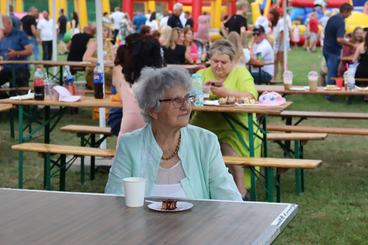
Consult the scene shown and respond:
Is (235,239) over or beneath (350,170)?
over

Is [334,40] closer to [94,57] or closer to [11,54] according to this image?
[94,57]

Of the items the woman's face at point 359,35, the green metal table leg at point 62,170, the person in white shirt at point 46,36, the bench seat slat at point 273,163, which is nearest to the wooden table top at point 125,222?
the bench seat slat at point 273,163

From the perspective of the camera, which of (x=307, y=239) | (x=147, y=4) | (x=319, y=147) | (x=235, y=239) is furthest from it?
(x=147, y=4)

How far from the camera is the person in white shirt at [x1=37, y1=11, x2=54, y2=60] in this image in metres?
21.4

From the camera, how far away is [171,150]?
3.66 metres

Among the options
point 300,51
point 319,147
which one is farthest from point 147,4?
point 319,147

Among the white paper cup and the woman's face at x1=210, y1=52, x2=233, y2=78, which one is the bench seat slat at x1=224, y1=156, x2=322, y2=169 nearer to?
the woman's face at x1=210, y1=52, x2=233, y2=78

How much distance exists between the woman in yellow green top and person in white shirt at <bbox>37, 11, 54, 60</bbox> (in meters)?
15.2

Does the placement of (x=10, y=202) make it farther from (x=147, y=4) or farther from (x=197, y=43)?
Result: (x=147, y=4)

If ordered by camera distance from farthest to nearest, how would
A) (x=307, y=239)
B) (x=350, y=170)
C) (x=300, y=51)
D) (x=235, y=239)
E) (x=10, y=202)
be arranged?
(x=300, y=51)
(x=350, y=170)
(x=307, y=239)
(x=10, y=202)
(x=235, y=239)

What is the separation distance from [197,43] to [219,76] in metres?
8.69

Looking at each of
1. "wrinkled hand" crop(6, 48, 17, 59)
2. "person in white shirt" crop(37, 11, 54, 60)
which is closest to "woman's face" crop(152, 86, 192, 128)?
"wrinkled hand" crop(6, 48, 17, 59)

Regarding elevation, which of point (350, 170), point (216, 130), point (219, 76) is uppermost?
point (219, 76)

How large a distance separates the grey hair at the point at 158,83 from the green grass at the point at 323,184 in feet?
6.50
